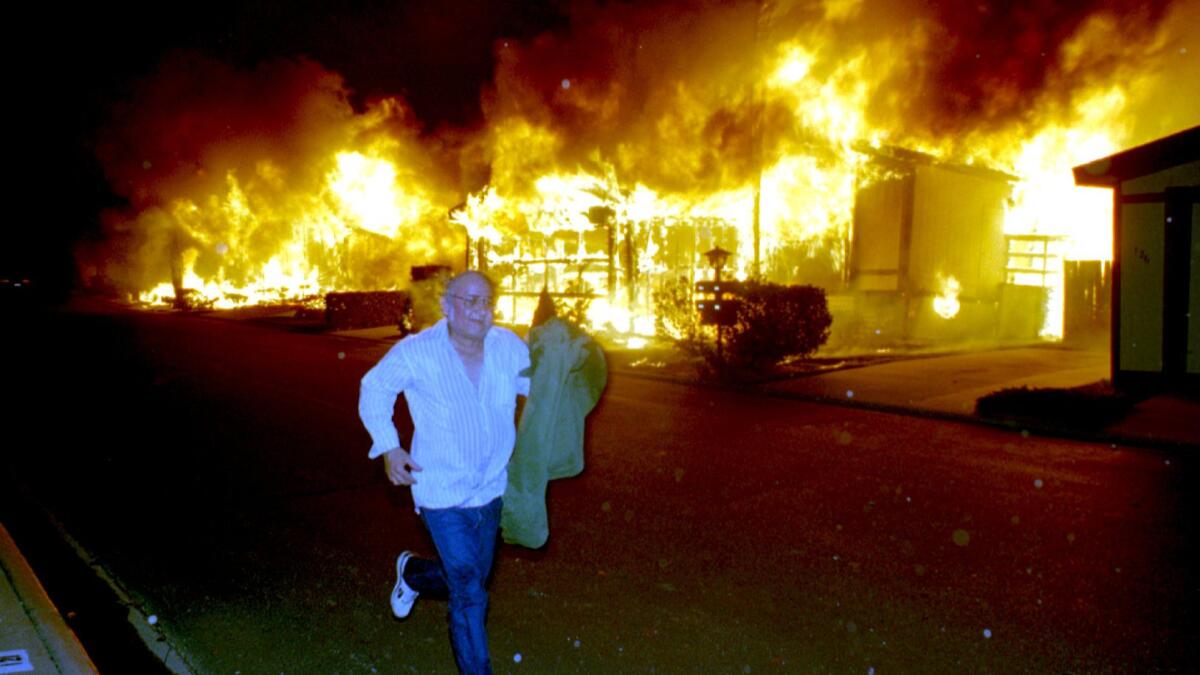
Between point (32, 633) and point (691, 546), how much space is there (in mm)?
3639

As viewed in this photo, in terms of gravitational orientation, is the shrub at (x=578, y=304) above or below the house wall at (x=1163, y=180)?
below

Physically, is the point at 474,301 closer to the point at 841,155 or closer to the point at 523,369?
the point at 523,369

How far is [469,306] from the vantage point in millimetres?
3512

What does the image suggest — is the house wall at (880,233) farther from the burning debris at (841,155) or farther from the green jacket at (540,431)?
the green jacket at (540,431)

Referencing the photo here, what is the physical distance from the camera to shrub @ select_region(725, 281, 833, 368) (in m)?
14.7

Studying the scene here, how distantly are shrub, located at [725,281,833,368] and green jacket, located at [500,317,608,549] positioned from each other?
11.2 metres

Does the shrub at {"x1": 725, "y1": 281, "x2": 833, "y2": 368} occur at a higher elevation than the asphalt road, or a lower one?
higher

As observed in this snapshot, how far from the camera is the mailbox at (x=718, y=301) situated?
14.2m

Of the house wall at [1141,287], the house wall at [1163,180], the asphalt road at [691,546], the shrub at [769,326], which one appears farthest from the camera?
the shrub at [769,326]

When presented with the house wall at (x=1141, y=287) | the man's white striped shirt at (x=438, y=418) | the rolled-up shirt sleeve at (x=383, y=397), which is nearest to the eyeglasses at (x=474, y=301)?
the man's white striped shirt at (x=438, y=418)

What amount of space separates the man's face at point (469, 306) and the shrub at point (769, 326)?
11461 mm

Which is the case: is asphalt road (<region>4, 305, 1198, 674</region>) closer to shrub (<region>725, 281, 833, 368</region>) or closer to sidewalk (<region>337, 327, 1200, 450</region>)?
sidewalk (<region>337, 327, 1200, 450</region>)

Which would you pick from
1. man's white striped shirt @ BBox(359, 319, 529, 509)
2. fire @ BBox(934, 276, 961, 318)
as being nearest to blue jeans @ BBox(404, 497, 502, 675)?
man's white striped shirt @ BBox(359, 319, 529, 509)

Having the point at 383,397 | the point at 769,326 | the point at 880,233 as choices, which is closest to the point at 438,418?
the point at 383,397
